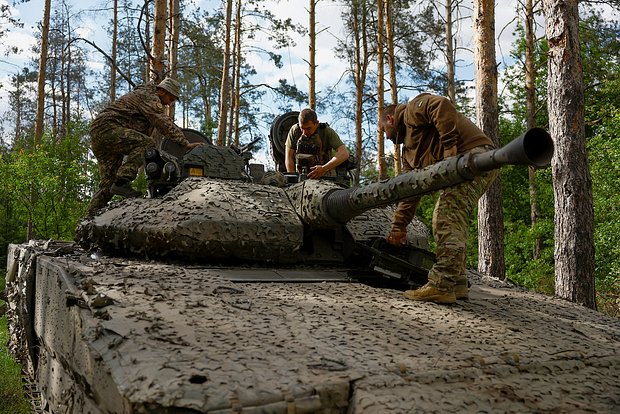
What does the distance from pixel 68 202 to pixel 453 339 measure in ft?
41.1

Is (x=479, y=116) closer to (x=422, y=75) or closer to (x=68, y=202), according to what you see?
(x=68, y=202)

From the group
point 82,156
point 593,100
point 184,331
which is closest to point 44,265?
point 184,331

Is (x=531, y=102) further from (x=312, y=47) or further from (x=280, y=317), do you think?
(x=280, y=317)

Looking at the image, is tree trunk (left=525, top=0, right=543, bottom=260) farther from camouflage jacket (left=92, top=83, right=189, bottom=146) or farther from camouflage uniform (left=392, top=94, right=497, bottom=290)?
camouflage uniform (left=392, top=94, right=497, bottom=290)

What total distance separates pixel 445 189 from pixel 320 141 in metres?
2.67

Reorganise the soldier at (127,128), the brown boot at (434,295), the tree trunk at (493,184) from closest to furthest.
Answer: the brown boot at (434,295) < the soldier at (127,128) < the tree trunk at (493,184)

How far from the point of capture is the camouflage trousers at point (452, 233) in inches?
149

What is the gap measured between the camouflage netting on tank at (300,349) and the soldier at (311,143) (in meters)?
2.40

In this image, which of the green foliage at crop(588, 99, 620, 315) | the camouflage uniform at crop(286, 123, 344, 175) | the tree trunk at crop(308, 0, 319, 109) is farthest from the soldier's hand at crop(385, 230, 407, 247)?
the tree trunk at crop(308, 0, 319, 109)

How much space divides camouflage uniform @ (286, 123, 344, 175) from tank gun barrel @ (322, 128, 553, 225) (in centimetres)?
197

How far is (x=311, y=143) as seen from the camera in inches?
240

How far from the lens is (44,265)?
14.4 feet

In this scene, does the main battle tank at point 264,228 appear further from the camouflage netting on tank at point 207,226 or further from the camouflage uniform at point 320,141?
the camouflage uniform at point 320,141

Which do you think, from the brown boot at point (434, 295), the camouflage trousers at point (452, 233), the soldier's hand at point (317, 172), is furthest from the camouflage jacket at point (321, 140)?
the brown boot at point (434, 295)
